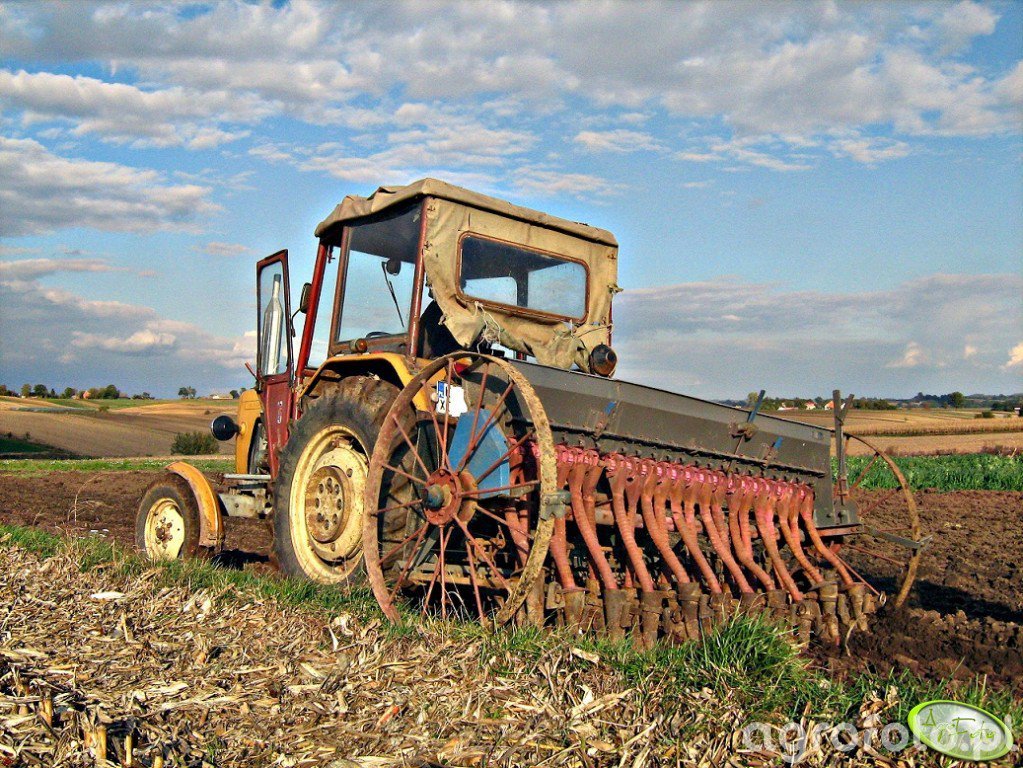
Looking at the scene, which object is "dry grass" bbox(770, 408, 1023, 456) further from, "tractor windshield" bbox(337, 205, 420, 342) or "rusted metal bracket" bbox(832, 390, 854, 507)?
"tractor windshield" bbox(337, 205, 420, 342)

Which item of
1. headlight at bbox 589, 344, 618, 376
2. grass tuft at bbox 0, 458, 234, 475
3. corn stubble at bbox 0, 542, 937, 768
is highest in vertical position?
headlight at bbox 589, 344, 618, 376

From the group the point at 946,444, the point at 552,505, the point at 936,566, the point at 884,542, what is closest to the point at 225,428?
the point at 552,505

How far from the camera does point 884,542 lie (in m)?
9.91

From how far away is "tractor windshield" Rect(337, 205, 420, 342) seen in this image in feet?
19.6

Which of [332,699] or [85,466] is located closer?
[332,699]

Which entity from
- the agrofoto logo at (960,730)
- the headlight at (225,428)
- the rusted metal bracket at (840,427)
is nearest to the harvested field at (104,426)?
the headlight at (225,428)

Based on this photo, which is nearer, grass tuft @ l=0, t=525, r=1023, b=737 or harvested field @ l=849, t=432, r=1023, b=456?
grass tuft @ l=0, t=525, r=1023, b=737

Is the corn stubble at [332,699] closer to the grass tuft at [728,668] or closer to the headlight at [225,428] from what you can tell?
the grass tuft at [728,668]

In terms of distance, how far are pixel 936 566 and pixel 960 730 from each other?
608cm

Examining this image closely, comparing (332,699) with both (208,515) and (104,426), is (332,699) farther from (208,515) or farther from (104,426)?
(104,426)

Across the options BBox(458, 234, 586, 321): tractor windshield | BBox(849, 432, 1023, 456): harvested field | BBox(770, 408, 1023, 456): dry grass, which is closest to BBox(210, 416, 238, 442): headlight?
BBox(458, 234, 586, 321): tractor windshield

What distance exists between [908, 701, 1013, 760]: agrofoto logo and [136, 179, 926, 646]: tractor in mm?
1571

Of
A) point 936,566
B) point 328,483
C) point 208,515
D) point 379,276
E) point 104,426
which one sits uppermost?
point 379,276

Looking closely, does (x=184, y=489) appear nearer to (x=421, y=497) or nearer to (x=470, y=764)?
(x=421, y=497)
